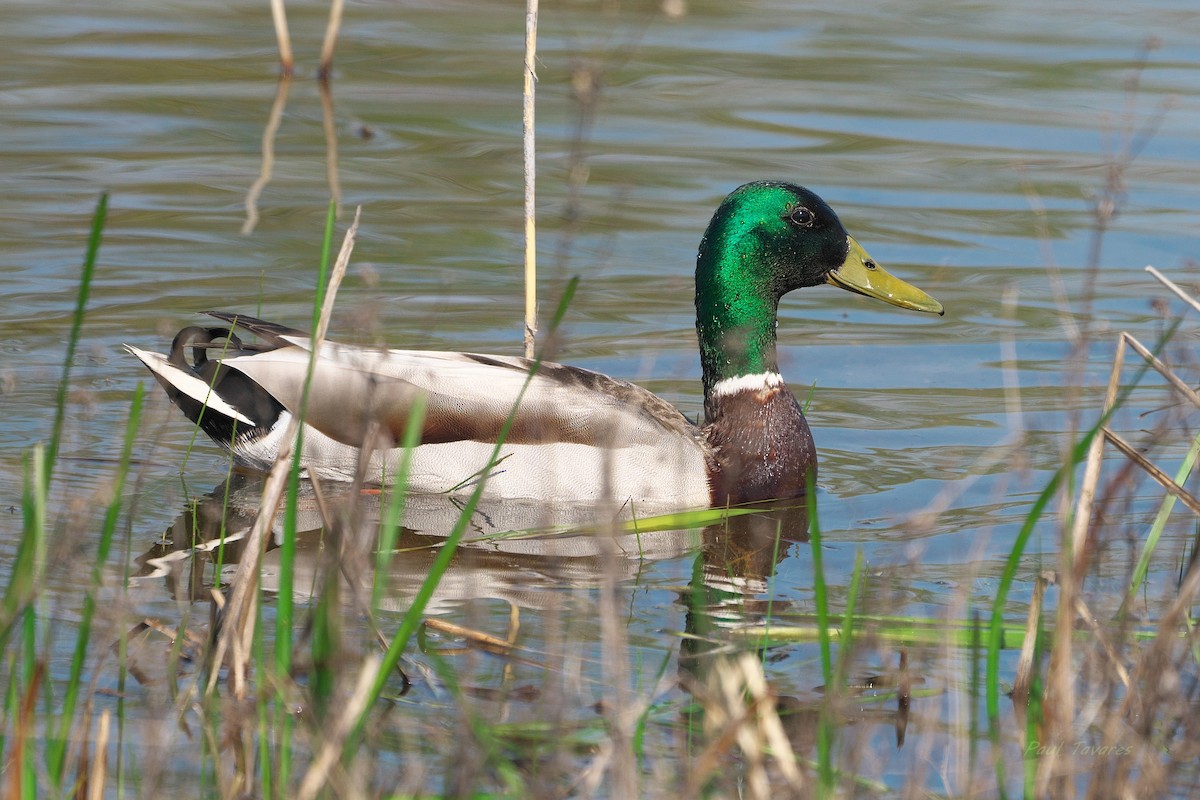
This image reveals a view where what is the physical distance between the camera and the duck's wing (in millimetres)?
5977

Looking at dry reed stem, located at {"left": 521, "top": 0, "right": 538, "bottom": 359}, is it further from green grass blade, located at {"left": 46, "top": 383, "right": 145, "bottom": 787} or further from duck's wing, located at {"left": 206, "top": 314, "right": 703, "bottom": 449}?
green grass blade, located at {"left": 46, "top": 383, "right": 145, "bottom": 787}

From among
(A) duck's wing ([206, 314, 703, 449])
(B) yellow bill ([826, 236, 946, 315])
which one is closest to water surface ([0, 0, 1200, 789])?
(A) duck's wing ([206, 314, 703, 449])

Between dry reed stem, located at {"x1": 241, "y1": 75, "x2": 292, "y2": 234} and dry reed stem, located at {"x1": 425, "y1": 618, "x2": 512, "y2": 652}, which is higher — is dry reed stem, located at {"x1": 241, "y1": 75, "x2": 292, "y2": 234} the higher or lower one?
the higher one

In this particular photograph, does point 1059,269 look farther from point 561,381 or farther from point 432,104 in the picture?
point 432,104

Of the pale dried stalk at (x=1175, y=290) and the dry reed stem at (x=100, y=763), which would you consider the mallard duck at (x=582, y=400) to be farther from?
the dry reed stem at (x=100, y=763)

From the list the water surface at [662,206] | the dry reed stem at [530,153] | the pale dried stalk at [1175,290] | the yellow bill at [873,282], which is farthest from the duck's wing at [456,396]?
the pale dried stalk at [1175,290]

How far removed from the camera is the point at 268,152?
10469 mm

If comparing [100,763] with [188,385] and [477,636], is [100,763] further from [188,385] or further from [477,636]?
[188,385]

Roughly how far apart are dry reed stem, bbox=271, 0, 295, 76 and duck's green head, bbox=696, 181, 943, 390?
18.6 feet

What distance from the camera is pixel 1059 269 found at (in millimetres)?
8891

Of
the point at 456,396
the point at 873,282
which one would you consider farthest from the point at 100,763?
the point at 873,282

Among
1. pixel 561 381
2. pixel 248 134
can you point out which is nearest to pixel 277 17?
pixel 248 134

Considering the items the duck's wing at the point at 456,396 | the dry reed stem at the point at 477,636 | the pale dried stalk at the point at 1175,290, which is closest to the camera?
the pale dried stalk at the point at 1175,290

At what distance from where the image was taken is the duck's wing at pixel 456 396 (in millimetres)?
5977
